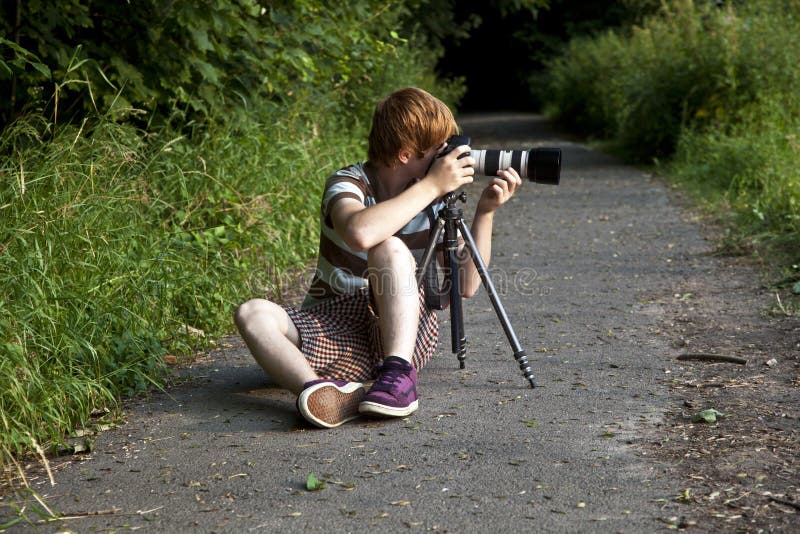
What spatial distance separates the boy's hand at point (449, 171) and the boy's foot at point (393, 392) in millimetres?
668

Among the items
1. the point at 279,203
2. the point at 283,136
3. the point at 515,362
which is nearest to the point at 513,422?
the point at 515,362

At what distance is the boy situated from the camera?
3473 mm

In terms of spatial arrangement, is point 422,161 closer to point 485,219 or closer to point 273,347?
point 485,219

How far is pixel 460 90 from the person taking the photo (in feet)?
62.0

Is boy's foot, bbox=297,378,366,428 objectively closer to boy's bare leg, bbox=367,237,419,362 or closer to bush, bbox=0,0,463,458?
boy's bare leg, bbox=367,237,419,362

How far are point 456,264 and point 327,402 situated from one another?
0.82 m

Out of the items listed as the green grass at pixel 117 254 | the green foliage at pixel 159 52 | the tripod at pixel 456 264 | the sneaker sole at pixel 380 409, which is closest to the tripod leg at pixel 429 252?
the tripod at pixel 456 264

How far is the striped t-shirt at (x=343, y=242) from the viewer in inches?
145

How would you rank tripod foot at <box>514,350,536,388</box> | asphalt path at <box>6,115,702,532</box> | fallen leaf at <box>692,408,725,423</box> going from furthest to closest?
tripod foot at <box>514,350,536,388</box>
fallen leaf at <box>692,408,725,423</box>
asphalt path at <box>6,115,702,532</box>

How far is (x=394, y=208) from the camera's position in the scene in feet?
11.4

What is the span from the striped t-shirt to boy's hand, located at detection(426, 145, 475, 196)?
24 centimetres

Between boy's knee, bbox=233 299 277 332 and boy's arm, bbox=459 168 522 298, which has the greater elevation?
boy's arm, bbox=459 168 522 298

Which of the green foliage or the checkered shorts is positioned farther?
the green foliage

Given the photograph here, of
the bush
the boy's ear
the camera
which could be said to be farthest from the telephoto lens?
the bush
